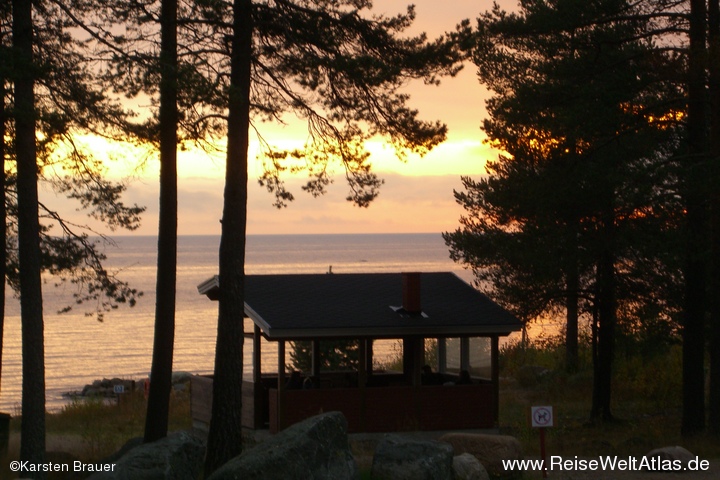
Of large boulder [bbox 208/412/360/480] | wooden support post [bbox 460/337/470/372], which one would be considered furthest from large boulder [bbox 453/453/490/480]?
wooden support post [bbox 460/337/470/372]

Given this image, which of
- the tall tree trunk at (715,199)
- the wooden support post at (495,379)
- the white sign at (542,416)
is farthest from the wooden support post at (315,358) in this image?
the white sign at (542,416)

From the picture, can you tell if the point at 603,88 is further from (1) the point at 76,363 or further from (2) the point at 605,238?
(1) the point at 76,363

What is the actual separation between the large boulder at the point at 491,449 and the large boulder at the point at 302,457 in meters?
2.74

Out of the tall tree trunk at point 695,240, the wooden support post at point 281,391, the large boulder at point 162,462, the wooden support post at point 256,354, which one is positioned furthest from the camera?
the wooden support post at point 256,354

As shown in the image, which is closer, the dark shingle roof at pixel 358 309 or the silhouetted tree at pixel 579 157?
the silhouetted tree at pixel 579 157

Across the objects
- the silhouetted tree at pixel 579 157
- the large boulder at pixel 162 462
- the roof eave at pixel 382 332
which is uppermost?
the silhouetted tree at pixel 579 157

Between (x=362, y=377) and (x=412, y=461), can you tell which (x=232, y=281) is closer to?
(x=412, y=461)

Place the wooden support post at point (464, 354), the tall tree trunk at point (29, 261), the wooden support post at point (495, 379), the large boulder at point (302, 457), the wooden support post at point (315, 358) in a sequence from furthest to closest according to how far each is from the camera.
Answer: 1. the wooden support post at point (464, 354)
2. the wooden support post at point (315, 358)
3. the wooden support post at point (495, 379)
4. the tall tree trunk at point (29, 261)
5. the large boulder at point (302, 457)

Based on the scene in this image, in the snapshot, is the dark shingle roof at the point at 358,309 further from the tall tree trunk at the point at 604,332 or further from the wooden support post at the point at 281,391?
the tall tree trunk at the point at 604,332

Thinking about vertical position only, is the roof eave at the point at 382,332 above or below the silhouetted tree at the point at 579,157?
below

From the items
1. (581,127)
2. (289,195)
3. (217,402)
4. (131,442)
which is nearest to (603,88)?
(581,127)

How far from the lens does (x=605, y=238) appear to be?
67.2ft

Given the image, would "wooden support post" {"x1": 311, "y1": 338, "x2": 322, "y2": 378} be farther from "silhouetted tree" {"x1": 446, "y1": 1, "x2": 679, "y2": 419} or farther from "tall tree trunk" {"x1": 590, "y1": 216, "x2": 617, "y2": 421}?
"tall tree trunk" {"x1": 590, "y1": 216, "x2": 617, "y2": 421}

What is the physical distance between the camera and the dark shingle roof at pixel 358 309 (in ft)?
63.8
